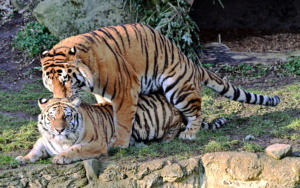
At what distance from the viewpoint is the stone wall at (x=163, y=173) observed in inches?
175

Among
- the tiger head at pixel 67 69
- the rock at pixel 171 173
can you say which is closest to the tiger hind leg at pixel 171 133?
the rock at pixel 171 173

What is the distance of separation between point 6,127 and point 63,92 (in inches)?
66.0

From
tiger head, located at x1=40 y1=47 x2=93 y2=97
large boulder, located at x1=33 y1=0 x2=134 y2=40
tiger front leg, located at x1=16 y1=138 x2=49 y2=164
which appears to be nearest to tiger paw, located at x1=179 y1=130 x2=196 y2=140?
tiger head, located at x1=40 y1=47 x2=93 y2=97

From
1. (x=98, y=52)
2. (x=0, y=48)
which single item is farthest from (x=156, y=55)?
(x=0, y=48)

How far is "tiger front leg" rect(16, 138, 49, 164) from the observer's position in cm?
476

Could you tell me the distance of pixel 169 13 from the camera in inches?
358

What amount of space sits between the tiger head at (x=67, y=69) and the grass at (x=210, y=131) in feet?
2.67

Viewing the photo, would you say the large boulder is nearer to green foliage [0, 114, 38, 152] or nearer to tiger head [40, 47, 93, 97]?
green foliage [0, 114, 38, 152]

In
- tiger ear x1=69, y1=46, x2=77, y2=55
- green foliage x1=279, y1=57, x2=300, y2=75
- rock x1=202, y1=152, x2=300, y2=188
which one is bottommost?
rock x1=202, y1=152, x2=300, y2=188

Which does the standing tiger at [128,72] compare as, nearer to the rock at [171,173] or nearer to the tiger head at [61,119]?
the tiger head at [61,119]

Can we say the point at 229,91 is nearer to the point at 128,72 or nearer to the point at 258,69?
the point at 128,72

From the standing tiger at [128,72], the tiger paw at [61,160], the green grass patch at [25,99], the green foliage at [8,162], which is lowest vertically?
the green foliage at [8,162]

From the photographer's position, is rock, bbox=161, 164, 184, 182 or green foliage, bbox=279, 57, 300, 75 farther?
green foliage, bbox=279, 57, 300, 75

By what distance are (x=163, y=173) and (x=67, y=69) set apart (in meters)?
1.45
